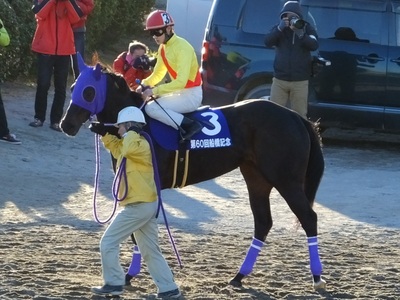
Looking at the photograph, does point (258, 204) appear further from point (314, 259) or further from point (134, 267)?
point (134, 267)

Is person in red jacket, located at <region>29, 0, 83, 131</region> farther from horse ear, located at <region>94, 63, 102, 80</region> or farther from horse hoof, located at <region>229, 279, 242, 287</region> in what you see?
horse hoof, located at <region>229, 279, 242, 287</region>

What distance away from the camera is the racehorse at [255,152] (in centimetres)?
695

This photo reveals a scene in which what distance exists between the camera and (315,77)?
12.8 metres

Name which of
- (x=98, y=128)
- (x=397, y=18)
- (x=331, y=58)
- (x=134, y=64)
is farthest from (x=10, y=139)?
(x=98, y=128)

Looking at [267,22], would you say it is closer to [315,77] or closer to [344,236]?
[315,77]

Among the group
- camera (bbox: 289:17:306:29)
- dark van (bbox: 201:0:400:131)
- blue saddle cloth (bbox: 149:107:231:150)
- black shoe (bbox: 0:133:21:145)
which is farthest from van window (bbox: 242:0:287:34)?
blue saddle cloth (bbox: 149:107:231:150)

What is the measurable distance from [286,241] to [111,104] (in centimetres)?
248

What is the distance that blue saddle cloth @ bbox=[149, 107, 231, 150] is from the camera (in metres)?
7.02

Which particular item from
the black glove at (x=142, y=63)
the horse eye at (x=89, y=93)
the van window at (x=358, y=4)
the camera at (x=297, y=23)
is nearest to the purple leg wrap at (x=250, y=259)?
the horse eye at (x=89, y=93)

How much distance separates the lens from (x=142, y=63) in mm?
10281

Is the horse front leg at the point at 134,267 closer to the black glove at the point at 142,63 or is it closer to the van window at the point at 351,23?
the black glove at the point at 142,63

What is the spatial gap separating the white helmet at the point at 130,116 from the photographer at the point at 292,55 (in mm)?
5221

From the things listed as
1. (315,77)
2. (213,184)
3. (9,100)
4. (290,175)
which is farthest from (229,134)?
(9,100)

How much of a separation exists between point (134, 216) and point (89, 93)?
3.37 feet
